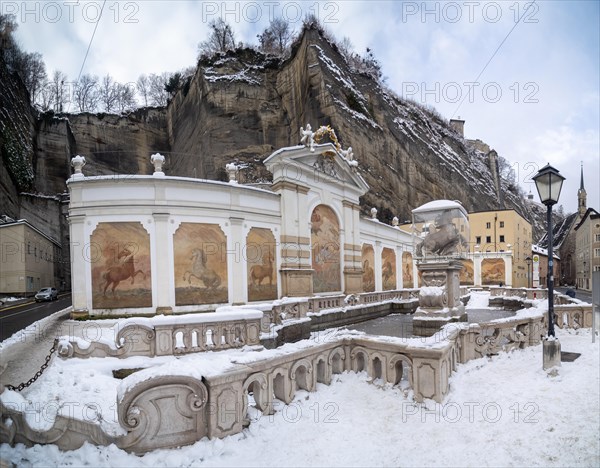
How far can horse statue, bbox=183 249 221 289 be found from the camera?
44.3 feet

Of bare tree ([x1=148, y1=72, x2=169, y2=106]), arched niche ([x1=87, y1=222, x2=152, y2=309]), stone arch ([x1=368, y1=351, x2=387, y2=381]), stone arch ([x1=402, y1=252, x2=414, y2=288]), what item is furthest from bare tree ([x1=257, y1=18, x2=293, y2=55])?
stone arch ([x1=368, y1=351, x2=387, y2=381])

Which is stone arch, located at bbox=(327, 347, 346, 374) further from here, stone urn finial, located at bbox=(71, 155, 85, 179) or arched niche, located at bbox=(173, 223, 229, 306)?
stone urn finial, located at bbox=(71, 155, 85, 179)

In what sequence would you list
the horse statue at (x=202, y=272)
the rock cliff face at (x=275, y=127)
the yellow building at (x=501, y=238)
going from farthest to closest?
1. the yellow building at (x=501, y=238)
2. the rock cliff face at (x=275, y=127)
3. the horse statue at (x=202, y=272)

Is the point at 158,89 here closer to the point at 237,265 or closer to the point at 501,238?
the point at 237,265

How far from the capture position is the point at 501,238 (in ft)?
145

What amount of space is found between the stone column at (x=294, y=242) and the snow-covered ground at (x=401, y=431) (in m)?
10.1

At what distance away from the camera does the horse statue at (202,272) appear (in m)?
13.5

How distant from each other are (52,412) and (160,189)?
10.5 metres

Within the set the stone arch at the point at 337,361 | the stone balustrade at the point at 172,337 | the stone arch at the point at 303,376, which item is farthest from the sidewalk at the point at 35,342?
the stone arch at the point at 337,361

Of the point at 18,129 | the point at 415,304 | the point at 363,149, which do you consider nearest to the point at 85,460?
the point at 18,129

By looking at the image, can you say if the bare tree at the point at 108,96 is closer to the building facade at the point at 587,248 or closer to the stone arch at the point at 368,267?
the stone arch at the point at 368,267

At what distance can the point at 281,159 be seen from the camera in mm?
16203

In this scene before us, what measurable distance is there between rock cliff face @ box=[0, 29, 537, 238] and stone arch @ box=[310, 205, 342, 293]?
58.3ft

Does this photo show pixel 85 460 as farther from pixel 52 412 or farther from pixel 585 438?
pixel 585 438
